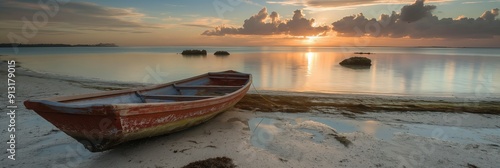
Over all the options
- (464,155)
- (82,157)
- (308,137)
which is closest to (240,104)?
(308,137)

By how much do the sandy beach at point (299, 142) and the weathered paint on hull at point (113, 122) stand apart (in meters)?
0.47

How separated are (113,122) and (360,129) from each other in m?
5.56

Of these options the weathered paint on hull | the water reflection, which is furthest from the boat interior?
the water reflection

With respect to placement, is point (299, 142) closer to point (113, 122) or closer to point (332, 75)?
point (113, 122)

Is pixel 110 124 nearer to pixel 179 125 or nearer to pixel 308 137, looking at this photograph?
pixel 179 125

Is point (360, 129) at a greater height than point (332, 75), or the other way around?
point (332, 75)

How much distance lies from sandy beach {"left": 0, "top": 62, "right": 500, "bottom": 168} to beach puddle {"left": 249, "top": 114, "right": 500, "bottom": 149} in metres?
0.02

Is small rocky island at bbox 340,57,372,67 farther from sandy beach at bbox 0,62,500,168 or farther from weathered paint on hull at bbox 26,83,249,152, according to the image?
weathered paint on hull at bbox 26,83,249,152

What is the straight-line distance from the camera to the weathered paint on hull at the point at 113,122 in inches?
152

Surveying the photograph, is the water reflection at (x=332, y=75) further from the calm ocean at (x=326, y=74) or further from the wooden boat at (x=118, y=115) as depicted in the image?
the wooden boat at (x=118, y=115)

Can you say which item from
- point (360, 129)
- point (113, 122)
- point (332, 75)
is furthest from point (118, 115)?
point (332, 75)

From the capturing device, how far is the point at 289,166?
4574 mm

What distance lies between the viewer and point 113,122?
3973mm

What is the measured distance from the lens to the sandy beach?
4.74m
